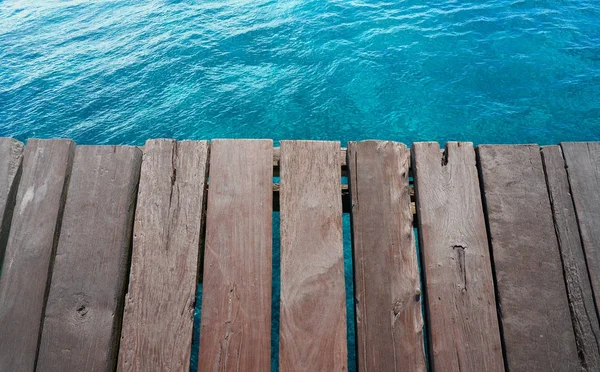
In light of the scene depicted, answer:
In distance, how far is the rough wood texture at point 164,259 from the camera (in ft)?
5.82

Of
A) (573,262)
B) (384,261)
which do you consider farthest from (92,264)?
(573,262)

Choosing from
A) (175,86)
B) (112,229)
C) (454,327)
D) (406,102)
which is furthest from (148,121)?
(454,327)

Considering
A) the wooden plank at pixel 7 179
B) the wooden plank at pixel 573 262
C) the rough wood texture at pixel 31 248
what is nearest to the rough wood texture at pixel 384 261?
the wooden plank at pixel 573 262

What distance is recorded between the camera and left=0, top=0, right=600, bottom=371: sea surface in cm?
634

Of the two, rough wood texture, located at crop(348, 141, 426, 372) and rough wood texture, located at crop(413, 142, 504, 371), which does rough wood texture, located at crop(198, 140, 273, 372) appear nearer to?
rough wood texture, located at crop(348, 141, 426, 372)

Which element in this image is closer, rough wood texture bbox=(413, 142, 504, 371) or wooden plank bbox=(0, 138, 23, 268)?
rough wood texture bbox=(413, 142, 504, 371)

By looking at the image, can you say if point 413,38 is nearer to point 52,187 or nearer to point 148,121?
point 148,121

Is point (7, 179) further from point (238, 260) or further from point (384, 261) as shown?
point (384, 261)

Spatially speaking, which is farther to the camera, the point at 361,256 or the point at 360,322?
the point at 361,256

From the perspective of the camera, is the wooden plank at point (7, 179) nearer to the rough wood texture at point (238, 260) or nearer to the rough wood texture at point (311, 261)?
the rough wood texture at point (238, 260)

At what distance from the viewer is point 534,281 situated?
6.14 ft

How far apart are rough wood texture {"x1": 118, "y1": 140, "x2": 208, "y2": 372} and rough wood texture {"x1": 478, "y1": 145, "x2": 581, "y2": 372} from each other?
4.98 ft

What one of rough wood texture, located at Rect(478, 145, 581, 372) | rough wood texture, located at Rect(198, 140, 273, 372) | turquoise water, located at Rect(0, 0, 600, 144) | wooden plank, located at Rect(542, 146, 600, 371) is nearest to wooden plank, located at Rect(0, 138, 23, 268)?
rough wood texture, located at Rect(198, 140, 273, 372)

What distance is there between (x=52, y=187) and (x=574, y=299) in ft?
9.00
